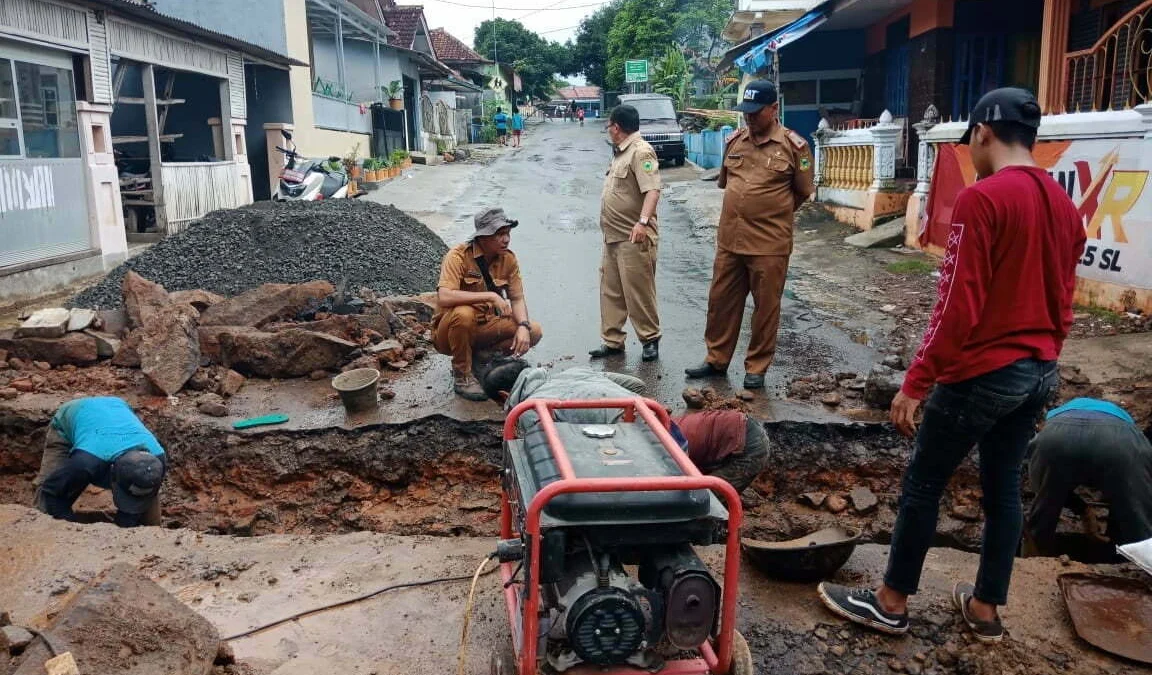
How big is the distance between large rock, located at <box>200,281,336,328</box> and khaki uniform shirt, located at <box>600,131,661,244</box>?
2.75 metres

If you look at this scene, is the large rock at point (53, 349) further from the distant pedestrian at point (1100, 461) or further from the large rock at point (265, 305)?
the distant pedestrian at point (1100, 461)

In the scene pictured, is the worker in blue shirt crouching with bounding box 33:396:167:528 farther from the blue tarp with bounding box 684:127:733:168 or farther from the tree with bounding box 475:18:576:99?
the tree with bounding box 475:18:576:99

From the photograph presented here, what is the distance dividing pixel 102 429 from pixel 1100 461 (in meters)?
4.82

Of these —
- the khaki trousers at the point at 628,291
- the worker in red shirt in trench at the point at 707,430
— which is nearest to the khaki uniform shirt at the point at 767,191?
the khaki trousers at the point at 628,291

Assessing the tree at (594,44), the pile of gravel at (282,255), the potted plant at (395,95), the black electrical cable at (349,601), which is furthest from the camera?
the tree at (594,44)

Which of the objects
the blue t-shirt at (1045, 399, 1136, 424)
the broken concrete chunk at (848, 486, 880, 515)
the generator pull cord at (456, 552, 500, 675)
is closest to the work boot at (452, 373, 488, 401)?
the broken concrete chunk at (848, 486, 880, 515)

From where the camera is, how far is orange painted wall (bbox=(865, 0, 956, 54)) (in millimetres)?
12961

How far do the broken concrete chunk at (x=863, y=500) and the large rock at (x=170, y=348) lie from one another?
14.6 ft

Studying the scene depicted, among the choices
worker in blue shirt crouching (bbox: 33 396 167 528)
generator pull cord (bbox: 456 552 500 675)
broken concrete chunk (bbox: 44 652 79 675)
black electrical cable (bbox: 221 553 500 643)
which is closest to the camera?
broken concrete chunk (bbox: 44 652 79 675)

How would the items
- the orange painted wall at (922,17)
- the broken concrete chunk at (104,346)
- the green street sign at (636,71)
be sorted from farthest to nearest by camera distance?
the green street sign at (636,71), the orange painted wall at (922,17), the broken concrete chunk at (104,346)

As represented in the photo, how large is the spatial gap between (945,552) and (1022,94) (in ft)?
7.37

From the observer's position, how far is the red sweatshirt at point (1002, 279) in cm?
268

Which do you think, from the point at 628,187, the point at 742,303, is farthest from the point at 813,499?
the point at 628,187

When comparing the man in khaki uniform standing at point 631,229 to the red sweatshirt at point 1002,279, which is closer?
the red sweatshirt at point 1002,279
